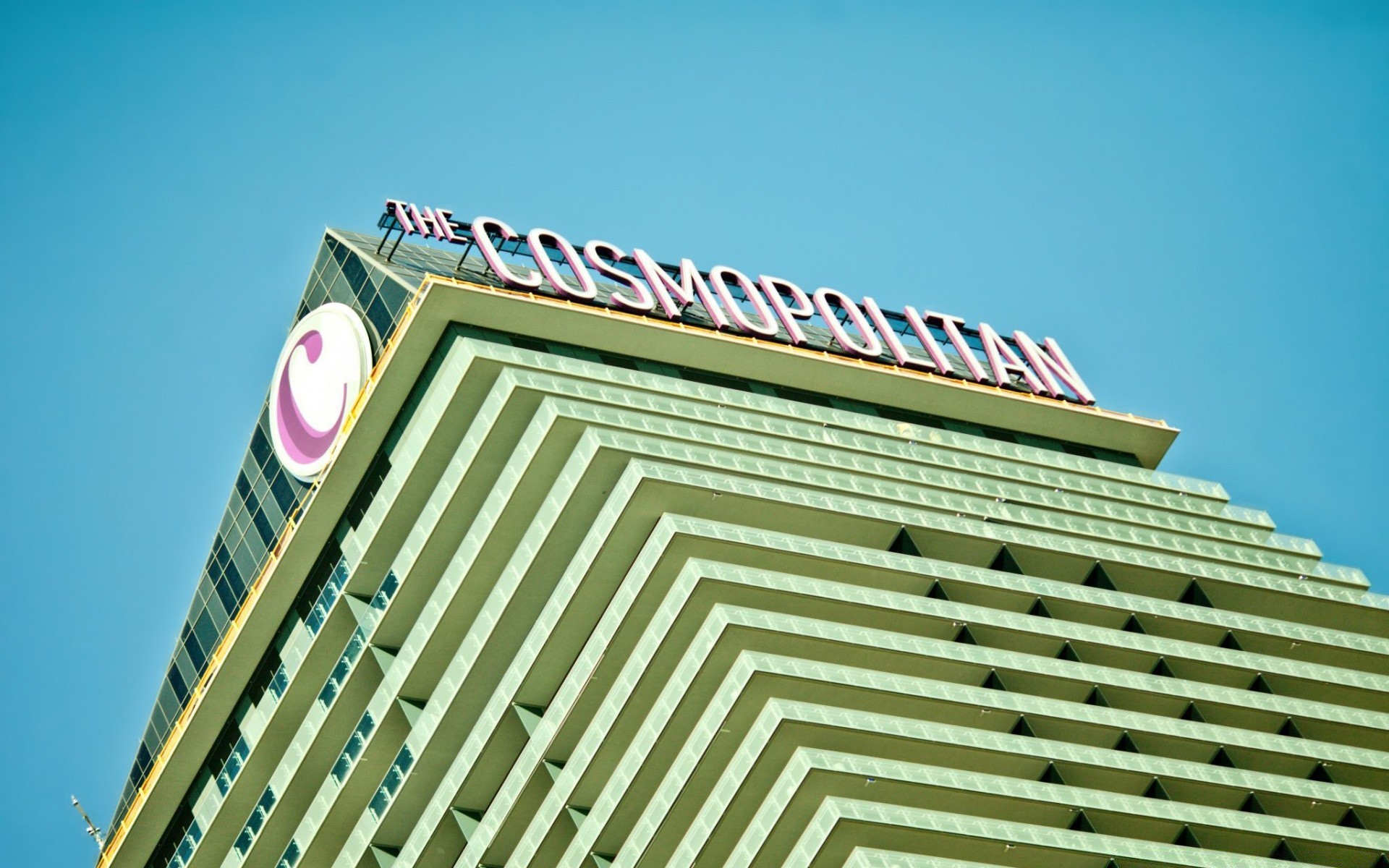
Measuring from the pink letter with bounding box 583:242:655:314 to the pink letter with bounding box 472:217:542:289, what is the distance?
4.49 m

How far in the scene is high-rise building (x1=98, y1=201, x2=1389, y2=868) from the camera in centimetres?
9425

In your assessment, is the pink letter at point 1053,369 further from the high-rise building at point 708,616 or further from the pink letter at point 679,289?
the pink letter at point 679,289

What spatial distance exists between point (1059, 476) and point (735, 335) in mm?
19757

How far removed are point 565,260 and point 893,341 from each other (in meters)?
20.1

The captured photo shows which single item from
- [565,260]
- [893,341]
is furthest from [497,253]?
[893,341]

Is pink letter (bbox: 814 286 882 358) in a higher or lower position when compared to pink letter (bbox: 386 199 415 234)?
higher

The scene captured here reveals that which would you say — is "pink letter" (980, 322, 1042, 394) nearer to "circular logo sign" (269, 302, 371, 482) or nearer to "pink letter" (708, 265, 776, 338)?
"pink letter" (708, 265, 776, 338)

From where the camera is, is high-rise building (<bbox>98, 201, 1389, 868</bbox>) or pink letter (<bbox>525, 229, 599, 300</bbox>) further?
pink letter (<bbox>525, 229, 599, 300</bbox>)

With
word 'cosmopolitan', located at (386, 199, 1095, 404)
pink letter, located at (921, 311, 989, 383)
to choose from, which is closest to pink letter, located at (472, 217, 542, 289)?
word 'cosmopolitan', located at (386, 199, 1095, 404)

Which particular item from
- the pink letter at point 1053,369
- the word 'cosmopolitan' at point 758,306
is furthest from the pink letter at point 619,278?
the pink letter at point 1053,369

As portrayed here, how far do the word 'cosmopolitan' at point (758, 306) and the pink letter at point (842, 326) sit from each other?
0.06 metres

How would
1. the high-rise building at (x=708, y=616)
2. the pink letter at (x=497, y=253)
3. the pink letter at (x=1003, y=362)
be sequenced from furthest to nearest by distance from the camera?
1. the pink letter at (x=1003, y=362)
2. the pink letter at (x=497, y=253)
3. the high-rise building at (x=708, y=616)

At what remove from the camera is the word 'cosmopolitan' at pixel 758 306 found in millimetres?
116375

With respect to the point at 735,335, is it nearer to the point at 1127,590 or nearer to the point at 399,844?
the point at 1127,590
